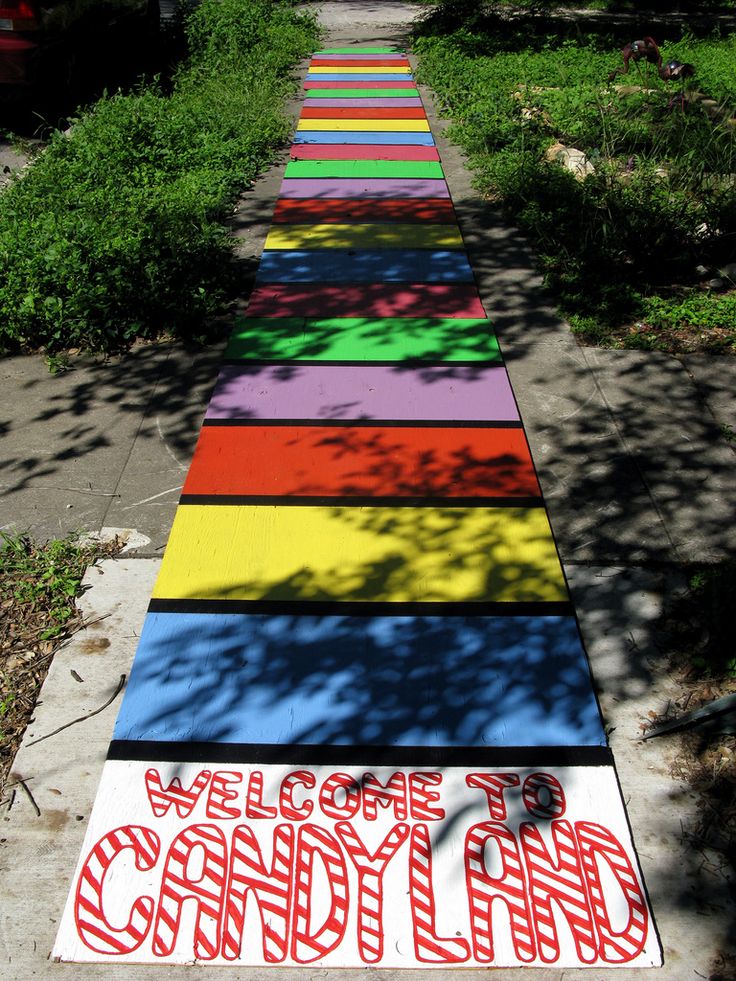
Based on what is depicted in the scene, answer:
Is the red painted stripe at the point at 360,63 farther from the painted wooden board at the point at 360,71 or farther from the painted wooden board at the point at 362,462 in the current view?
the painted wooden board at the point at 362,462

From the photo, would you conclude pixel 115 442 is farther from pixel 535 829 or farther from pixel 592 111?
pixel 592 111

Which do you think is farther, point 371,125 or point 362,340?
point 371,125

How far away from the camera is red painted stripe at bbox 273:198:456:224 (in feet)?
28.1

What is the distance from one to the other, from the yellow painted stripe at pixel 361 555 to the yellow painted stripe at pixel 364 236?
388 centimetres

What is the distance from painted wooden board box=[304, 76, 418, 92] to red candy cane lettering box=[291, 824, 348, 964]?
39.2 feet

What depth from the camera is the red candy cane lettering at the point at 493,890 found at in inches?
119

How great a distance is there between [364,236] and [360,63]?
25.1ft

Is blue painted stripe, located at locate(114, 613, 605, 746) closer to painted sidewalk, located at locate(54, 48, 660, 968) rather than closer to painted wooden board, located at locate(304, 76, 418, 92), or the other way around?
painted sidewalk, located at locate(54, 48, 660, 968)

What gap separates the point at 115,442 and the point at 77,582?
133 centimetres

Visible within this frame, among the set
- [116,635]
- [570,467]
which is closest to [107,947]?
[116,635]

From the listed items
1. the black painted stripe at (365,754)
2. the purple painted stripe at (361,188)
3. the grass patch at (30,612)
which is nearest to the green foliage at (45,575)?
the grass patch at (30,612)

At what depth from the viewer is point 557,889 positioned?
3.17 m

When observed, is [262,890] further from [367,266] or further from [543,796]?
[367,266]

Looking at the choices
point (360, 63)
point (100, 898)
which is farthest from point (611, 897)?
point (360, 63)
